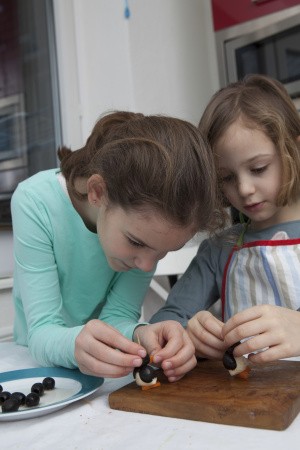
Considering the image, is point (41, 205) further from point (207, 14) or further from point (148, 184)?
point (207, 14)

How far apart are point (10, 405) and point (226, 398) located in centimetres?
25

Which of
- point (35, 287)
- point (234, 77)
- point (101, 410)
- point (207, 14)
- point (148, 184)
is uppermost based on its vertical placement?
point (207, 14)

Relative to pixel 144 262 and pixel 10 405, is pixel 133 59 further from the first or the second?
pixel 10 405

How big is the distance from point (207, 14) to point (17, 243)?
1696 millimetres

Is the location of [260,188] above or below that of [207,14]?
below

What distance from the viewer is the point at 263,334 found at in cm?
65

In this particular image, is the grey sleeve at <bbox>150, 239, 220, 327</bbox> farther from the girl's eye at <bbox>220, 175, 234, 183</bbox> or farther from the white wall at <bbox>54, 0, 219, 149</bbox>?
the white wall at <bbox>54, 0, 219, 149</bbox>

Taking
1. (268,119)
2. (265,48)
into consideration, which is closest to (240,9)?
(265,48)

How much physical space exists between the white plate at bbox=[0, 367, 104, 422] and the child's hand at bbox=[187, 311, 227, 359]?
0.53 ft

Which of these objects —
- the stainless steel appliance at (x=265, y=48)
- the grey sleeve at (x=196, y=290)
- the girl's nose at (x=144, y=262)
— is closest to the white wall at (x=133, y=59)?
the stainless steel appliance at (x=265, y=48)

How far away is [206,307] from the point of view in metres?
1.11

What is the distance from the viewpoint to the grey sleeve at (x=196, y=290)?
1.04m

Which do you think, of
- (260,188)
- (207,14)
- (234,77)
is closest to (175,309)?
(260,188)

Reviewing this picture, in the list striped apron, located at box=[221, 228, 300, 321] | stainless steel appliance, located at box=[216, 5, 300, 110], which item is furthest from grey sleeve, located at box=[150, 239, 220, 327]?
stainless steel appliance, located at box=[216, 5, 300, 110]
